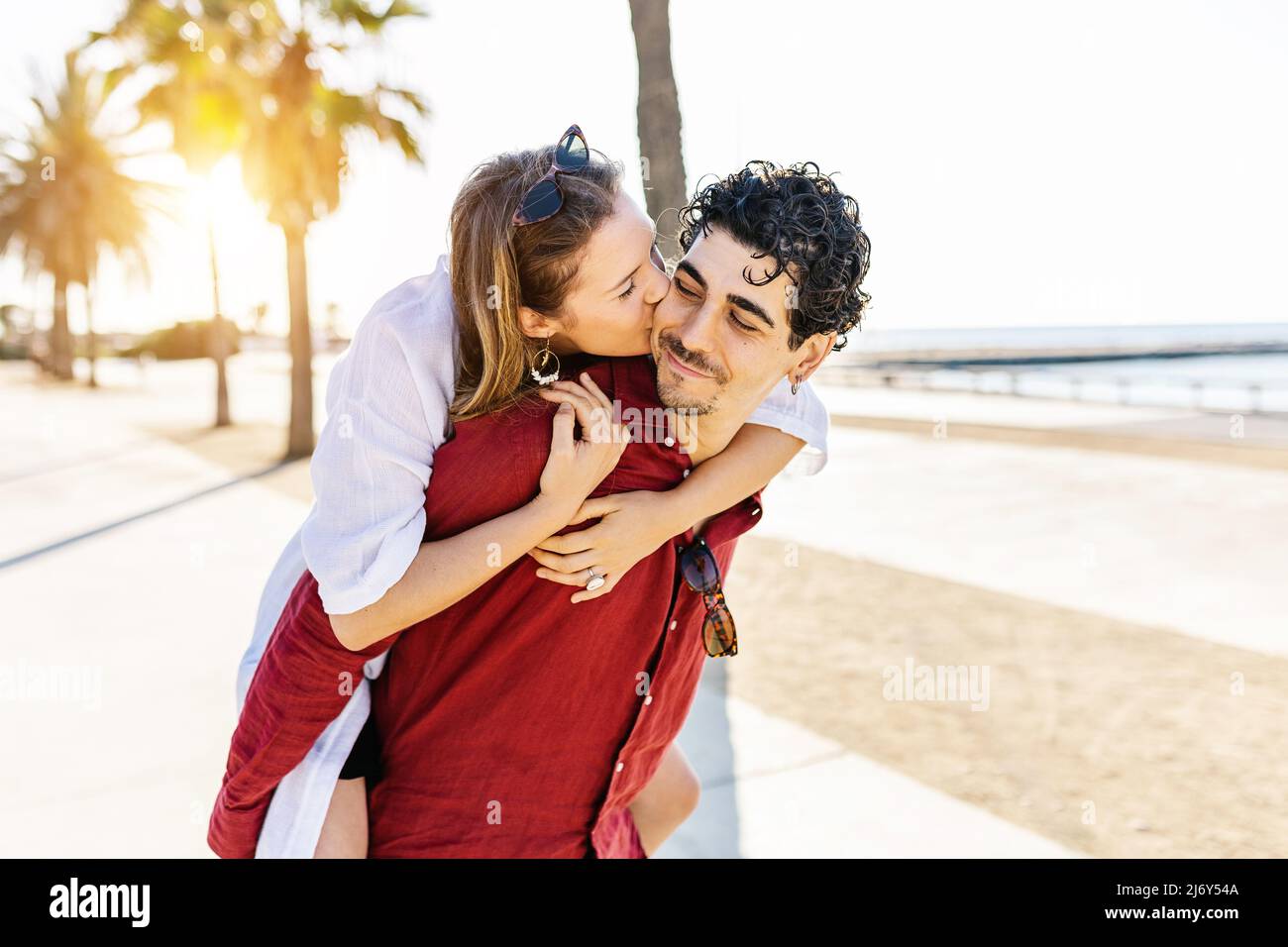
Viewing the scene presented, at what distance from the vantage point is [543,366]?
201 centimetres

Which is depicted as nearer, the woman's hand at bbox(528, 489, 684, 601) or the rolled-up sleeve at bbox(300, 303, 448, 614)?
the rolled-up sleeve at bbox(300, 303, 448, 614)

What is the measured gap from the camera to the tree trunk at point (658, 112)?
5.32 meters

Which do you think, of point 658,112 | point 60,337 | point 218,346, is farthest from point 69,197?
point 658,112

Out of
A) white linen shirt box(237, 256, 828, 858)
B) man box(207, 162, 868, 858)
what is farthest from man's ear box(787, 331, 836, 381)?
white linen shirt box(237, 256, 828, 858)

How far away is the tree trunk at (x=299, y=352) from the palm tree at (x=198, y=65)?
1637mm

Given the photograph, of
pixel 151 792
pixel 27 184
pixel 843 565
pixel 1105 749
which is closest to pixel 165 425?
pixel 843 565

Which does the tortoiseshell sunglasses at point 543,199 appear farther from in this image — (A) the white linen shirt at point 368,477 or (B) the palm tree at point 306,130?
(B) the palm tree at point 306,130

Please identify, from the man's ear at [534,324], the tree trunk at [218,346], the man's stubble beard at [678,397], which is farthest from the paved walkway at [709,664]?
the tree trunk at [218,346]

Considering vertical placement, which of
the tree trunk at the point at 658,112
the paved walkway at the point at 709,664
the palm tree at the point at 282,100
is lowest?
the paved walkway at the point at 709,664

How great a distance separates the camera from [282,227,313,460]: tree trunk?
15.5 meters

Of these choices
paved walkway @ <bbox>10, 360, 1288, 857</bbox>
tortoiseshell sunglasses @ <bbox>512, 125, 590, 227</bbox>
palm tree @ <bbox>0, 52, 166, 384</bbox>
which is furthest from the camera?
palm tree @ <bbox>0, 52, 166, 384</bbox>

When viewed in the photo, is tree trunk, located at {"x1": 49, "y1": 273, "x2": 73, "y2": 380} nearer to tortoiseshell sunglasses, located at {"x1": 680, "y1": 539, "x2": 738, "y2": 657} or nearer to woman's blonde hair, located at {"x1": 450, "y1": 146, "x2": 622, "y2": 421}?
woman's blonde hair, located at {"x1": 450, "y1": 146, "x2": 622, "y2": 421}

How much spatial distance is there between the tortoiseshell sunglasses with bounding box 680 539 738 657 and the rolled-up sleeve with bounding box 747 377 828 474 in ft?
1.23

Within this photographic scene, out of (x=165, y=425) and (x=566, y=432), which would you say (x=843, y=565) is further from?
(x=165, y=425)
